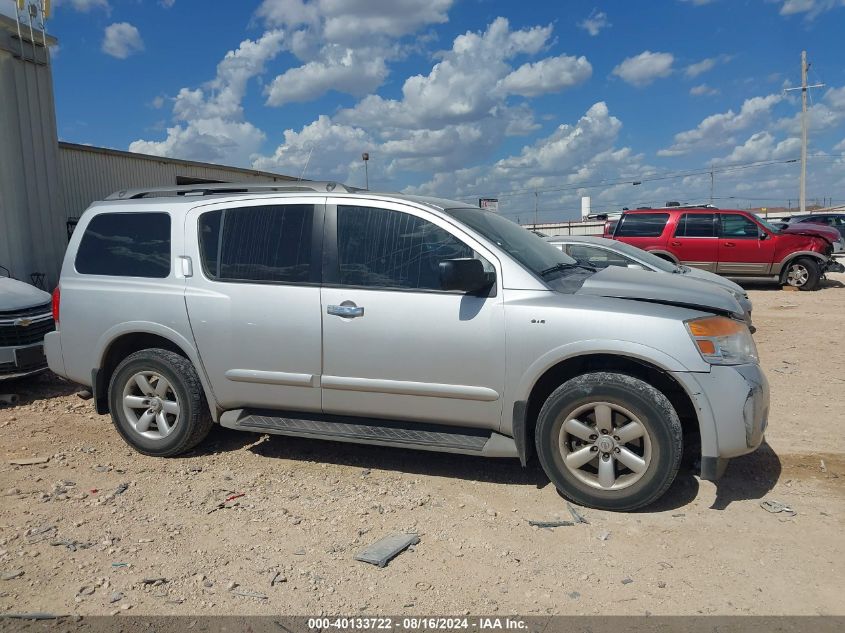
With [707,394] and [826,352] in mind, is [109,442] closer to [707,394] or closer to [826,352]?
[707,394]

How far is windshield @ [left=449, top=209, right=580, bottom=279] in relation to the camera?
427cm

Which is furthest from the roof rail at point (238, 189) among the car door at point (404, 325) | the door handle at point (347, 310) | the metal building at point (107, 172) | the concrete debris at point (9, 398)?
the metal building at point (107, 172)

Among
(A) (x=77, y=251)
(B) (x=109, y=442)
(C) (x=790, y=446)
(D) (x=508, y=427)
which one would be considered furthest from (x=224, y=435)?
(C) (x=790, y=446)

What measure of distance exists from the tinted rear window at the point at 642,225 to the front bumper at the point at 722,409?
1200 centimetres

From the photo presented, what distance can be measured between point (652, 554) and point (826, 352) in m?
5.98

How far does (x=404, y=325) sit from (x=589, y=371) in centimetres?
117

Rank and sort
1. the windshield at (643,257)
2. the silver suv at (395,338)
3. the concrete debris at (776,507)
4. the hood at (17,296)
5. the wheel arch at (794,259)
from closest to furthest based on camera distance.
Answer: the silver suv at (395,338) < the concrete debris at (776,507) < the hood at (17,296) < the windshield at (643,257) < the wheel arch at (794,259)

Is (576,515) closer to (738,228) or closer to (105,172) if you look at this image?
(738,228)

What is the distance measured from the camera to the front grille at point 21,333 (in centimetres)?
647

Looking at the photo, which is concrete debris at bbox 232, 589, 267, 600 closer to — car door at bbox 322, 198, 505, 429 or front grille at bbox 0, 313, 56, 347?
car door at bbox 322, 198, 505, 429

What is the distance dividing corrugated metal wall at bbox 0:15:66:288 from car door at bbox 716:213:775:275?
Answer: 13.2 metres

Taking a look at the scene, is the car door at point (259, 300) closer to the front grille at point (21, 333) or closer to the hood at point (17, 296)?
the front grille at point (21, 333)

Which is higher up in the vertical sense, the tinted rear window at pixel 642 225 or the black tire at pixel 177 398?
the tinted rear window at pixel 642 225

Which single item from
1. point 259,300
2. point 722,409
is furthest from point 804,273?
point 259,300
